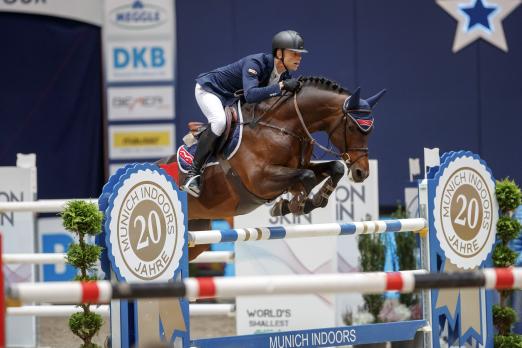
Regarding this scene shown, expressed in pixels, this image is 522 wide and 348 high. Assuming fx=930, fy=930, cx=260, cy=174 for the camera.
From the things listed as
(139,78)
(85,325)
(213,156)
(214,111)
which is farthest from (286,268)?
(139,78)

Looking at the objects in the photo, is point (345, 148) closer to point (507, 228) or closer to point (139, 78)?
point (507, 228)

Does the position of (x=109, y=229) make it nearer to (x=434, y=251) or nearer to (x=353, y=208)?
(x=434, y=251)

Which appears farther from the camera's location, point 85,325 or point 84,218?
point 85,325

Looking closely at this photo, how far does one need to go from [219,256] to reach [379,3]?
443cm

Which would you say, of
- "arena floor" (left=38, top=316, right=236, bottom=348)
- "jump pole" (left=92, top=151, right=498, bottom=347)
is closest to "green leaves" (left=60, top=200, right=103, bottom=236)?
"jump pole" (left=92, top=151, right=498, bottom=347)

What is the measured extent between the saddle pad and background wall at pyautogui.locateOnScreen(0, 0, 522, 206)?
13.2 ft

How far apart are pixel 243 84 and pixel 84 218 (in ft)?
5.45

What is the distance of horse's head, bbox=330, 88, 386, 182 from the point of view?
4.94 metres

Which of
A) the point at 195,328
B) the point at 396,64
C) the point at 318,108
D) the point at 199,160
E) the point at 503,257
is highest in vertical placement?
the point at 396,64

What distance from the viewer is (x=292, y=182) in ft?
16.2

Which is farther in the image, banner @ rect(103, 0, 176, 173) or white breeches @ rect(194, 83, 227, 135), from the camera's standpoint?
banner @ rect(103, 0, 176, 173)

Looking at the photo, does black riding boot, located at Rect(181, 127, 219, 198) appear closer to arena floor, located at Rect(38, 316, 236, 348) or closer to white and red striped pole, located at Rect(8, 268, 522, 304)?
arena floor, located at Rect(38, 316, 236, 348)

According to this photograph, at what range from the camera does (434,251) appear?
4605mm

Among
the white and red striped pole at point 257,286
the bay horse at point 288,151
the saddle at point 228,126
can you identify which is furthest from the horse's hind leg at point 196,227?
the white and red striped pole at point 257,286
